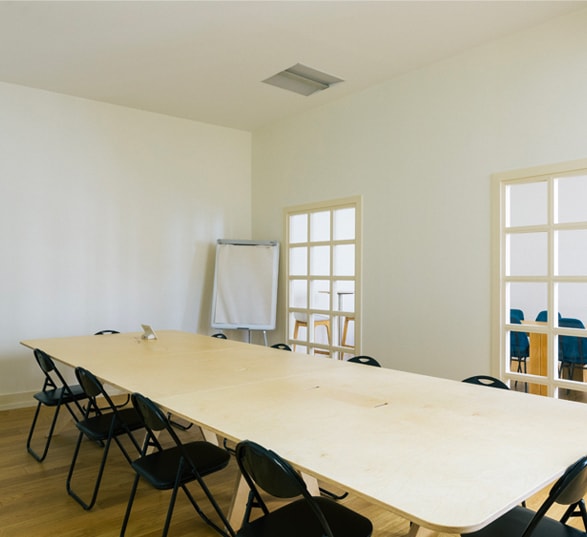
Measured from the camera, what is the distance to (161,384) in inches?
98.5

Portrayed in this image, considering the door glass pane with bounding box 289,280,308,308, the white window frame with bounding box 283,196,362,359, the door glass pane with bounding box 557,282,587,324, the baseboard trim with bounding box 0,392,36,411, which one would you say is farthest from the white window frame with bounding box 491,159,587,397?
the baseboard trim with bounding box 0,392,36,411

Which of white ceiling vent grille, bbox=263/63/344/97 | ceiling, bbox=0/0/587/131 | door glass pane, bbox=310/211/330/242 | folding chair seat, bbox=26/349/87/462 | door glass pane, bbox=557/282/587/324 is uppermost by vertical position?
white ceiling vent grille, bbox=263/63/344/97

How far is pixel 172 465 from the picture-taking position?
7.70 ft

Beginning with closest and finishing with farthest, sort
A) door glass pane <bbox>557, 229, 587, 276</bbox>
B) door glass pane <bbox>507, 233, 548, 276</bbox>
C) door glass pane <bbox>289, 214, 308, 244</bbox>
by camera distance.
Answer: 1. door glass pane <bbox>289, 214, 308, 244</bbox>
2. door glass pane <bbox>557, 229, 587, 276</bbox>
3. door glass pane <bbox>507, 233, 548, 276</bbox>

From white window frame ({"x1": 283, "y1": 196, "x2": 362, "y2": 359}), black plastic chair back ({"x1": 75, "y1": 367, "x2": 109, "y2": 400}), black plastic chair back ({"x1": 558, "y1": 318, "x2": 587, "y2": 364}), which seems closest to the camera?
black plastic chair back ({"x1": 75, "y1": 367, "x2": 109, "y2": 400})

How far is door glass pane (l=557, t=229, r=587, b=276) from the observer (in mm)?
6594

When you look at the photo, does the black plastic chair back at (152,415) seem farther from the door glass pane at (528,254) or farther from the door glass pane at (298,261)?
the door glass pane at (528,254)

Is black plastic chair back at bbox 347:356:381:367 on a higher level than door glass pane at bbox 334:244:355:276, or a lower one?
lower

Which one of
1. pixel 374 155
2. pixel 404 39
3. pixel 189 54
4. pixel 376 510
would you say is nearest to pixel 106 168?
pixel 189 54

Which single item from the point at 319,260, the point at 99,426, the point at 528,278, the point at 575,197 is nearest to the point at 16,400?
the point at 99,426

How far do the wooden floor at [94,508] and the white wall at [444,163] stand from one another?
1719 mm

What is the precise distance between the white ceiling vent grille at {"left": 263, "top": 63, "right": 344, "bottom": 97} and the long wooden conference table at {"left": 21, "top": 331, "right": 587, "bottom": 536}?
9.28ft

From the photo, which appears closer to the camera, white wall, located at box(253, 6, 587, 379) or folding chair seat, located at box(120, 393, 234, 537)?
folding chair seat, located at box(120, 393, 234, 537)

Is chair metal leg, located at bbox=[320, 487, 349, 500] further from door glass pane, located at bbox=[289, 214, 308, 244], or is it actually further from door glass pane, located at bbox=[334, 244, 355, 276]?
door glass pane, located at bbox=[289, 214, 308, 244]
